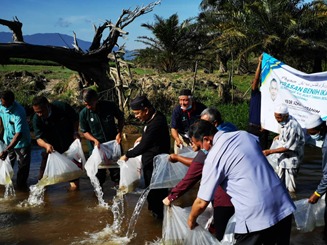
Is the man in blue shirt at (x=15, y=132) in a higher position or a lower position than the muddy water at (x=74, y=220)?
higher

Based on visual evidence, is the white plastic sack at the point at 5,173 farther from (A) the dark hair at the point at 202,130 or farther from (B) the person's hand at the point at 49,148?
(A) the dark hair at the point at 202,130

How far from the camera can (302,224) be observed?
14.0ft

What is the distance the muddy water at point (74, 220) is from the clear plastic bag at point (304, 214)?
0.79ft

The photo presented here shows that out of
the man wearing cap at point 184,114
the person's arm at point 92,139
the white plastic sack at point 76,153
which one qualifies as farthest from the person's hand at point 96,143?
the man wearing cap at point 184,114

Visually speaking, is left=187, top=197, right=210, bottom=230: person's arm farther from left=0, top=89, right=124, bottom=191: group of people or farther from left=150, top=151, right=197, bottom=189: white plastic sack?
left=0, top=89, right=124, bottom=191: group of people

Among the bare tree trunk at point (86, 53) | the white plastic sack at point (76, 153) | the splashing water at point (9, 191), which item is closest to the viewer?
the white plastic sack at point (76, 153)

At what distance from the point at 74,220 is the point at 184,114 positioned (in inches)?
81.8

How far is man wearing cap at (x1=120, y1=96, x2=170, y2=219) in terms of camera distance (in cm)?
428

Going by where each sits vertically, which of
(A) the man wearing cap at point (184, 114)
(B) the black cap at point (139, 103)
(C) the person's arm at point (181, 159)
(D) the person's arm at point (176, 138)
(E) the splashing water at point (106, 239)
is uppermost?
(B) the black cap at point (139, 103)

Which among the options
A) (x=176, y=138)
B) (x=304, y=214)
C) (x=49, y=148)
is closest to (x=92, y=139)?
(x=49, y=148)

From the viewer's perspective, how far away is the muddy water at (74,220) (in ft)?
15.1

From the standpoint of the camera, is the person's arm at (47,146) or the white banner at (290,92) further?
the white banner at (290,92)

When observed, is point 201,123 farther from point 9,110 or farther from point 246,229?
point 9,110

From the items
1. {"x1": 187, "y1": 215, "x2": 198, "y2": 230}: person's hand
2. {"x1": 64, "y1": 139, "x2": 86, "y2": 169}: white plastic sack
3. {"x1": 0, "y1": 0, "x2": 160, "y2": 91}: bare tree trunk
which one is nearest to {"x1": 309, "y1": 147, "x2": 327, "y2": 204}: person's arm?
{"x1": 187, "y1": 215, "x2": 198, "y2": 230}: person's hand
